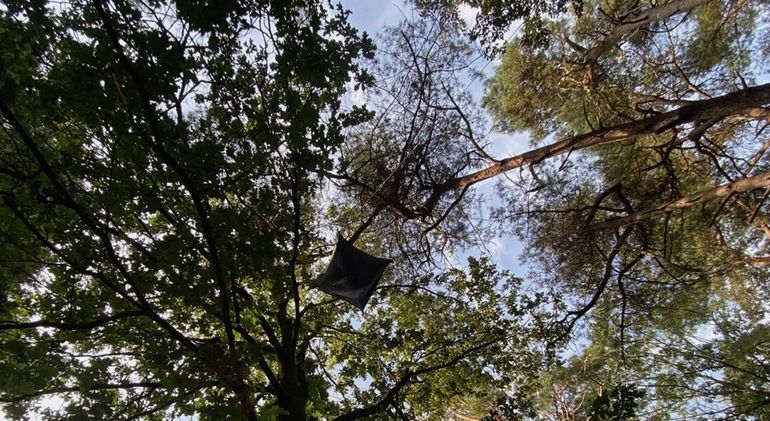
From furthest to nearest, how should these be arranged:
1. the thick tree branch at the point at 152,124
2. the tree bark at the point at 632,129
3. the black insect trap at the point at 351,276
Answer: the tree bark at the point at 632,129 → the black insect trap at the point at 351,276 → the thick tree branch at the point at 152,124

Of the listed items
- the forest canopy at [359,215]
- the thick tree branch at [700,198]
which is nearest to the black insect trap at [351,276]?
the forest canopy at [359,215]

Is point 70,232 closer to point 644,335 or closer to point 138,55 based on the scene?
point 138,55

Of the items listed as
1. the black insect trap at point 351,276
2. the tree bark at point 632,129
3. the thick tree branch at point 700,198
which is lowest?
the black insect trap at point 351,276

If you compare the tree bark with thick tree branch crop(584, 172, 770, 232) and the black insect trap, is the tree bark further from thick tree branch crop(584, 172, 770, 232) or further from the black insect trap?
the black insect trap

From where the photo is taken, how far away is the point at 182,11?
2621mm

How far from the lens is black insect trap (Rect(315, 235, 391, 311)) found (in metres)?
4.54

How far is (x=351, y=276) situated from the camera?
15.0ft

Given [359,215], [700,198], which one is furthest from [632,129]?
[359,215]

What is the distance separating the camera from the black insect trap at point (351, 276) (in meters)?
4.54

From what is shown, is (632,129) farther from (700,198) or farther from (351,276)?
(351,276)

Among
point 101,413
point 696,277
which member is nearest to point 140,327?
point 101,413

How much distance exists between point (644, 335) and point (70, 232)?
35.2ft

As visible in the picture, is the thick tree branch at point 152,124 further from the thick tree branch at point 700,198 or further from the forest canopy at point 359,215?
the thick tree branch at point 700,198

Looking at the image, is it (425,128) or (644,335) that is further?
(644,335)
